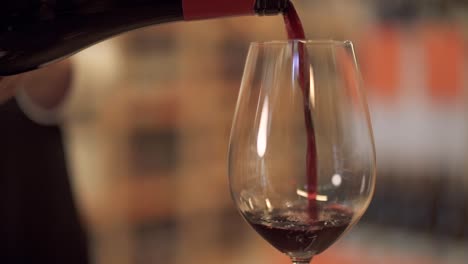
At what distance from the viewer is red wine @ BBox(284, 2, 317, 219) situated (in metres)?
0.65

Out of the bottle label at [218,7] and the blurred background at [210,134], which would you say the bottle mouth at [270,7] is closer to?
the bottle label at [218,7]

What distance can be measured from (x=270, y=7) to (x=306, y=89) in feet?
0.28

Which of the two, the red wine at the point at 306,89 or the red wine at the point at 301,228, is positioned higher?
the red wine at the point at 306,89

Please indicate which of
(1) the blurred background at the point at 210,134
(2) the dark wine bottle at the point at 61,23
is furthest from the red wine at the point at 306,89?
(1) the blurred background at the point at 210,134

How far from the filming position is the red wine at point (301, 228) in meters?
0.65

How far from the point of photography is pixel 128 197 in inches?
68.2

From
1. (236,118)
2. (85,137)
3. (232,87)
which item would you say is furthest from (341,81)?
(232,87)

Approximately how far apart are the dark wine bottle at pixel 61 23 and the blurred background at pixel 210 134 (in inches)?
32.5

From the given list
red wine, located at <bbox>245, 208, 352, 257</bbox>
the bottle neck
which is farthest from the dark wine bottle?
red wine, located at <bbox>245, 208, 352, 257</bbox>

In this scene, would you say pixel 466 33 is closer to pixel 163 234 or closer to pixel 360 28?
pixel 360 28

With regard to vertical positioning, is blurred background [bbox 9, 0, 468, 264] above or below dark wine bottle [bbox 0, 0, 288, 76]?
below

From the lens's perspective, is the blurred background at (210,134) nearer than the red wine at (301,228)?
No

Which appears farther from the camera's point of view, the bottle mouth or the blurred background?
the blurred background

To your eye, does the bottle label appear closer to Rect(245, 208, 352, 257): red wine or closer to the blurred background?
Rect(245, 208, 352, 257): red wine
